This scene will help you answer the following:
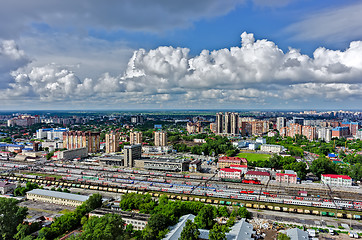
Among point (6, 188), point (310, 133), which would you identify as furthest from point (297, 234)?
point (310, 133)

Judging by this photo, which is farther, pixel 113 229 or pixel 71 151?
pixel 71 151

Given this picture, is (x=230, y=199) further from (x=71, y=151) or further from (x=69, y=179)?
(x=71, y=151)

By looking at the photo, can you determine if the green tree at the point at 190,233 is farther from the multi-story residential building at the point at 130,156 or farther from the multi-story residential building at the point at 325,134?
the multi-story residential building at the point at 325,134

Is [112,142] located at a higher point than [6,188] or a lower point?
higher

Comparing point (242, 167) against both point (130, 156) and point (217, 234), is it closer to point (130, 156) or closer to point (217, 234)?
point (130, 156)

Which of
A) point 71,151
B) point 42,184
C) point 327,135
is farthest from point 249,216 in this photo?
point 327,135

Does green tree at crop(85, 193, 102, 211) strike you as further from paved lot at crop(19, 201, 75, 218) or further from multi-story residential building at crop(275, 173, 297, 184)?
multi-story residential building at crop(275, 173, 297, 184)
